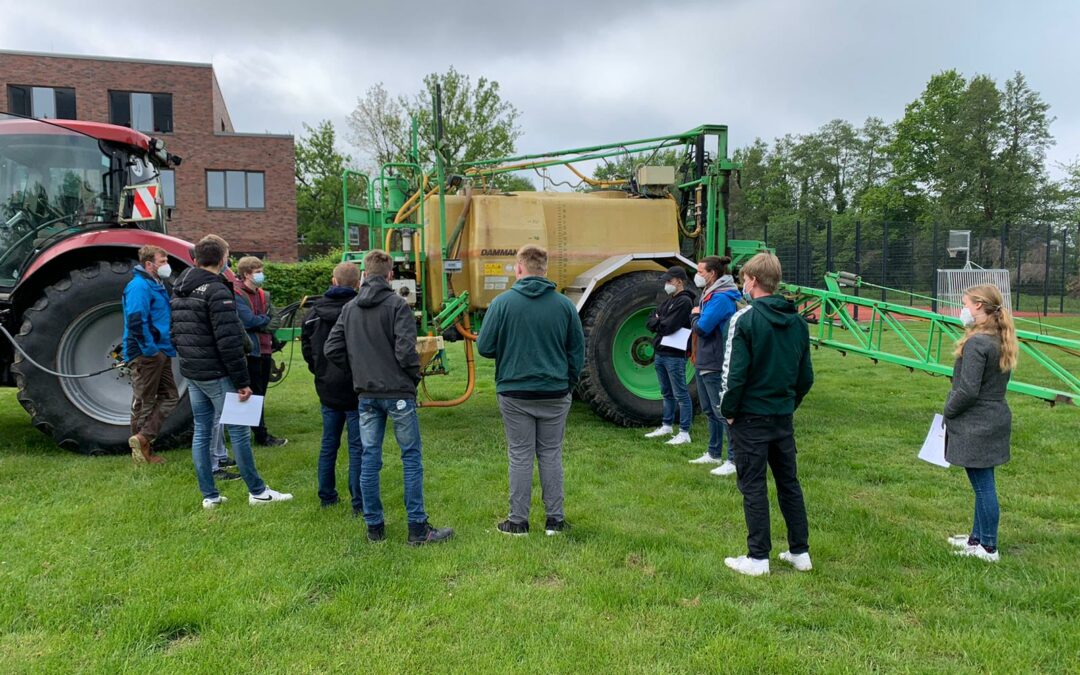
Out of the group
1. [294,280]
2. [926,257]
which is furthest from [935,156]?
[294,280]

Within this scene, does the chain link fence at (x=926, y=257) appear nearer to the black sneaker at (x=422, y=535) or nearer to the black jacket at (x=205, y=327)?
the black sneaker at (x=422, y=535)

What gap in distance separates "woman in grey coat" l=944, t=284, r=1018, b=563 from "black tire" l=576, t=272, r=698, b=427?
327 centimetres

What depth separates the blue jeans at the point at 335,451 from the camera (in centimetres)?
424

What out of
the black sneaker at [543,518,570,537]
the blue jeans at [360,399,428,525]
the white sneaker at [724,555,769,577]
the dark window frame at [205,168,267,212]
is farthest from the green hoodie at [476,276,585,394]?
the dark window frame at [205,168,267,212]

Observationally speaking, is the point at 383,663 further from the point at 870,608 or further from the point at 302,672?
the point at 870,608

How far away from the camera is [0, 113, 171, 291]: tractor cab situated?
570 centimetres

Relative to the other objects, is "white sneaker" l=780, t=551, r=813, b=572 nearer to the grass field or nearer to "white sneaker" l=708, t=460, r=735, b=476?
the grass field

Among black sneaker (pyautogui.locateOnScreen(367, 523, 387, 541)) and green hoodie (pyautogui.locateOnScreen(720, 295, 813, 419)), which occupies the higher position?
green hoodie (pyautogui.locateOnScreen(720, 295, 813, 419))

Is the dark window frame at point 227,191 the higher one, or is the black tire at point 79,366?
the dark window frame at point 227,191

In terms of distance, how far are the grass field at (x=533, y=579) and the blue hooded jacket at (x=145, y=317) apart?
914mm

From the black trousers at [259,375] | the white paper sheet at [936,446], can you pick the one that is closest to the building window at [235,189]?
the black trousers at [259,375]

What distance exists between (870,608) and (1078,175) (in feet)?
123

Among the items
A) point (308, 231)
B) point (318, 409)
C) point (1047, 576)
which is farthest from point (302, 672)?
point (308, 231)

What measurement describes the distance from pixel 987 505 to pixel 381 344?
3385mm
